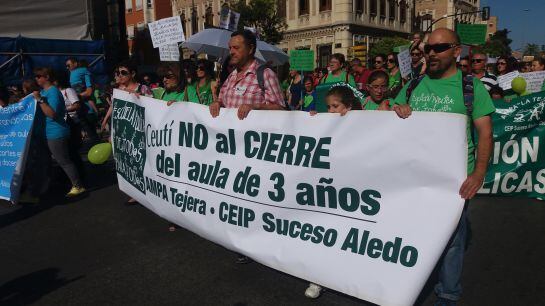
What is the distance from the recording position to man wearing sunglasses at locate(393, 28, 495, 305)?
2.63m

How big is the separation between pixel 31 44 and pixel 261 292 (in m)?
13.0

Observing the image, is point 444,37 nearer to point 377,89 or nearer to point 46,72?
point 377,89

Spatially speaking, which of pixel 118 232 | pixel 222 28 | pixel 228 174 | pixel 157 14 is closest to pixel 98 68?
pixel 222 28

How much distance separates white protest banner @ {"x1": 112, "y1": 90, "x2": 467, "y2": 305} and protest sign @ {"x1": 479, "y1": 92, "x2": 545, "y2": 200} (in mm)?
3613

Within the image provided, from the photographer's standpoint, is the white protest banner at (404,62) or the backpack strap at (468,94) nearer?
the backpack strap at (468,94)

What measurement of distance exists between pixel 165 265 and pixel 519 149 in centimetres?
454

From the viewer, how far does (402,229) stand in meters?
2.65

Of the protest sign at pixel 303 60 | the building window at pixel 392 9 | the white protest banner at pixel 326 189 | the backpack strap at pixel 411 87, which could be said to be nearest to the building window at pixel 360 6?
the building window at pixel 392 9

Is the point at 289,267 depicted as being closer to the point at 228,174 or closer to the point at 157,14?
the point at 228,174

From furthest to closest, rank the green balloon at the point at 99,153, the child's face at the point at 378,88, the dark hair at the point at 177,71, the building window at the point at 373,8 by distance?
the building window at the point at 373,8
the green balloon at the point at 99,153
the dark hair at the point at 177,71
the child's face at the point at 378,88

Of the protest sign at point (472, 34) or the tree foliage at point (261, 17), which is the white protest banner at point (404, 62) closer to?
the protest sign at point (472, 34)

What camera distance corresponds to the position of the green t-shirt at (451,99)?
2646 millimetres

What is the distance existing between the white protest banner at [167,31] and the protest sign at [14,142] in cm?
254

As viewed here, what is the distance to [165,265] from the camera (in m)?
3.94
